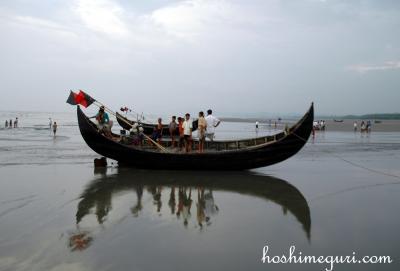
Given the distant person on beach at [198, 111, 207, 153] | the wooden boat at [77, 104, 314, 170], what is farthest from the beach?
the distant person on beach at [198, 111, 207, 153]

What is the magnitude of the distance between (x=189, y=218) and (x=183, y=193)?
225 cm

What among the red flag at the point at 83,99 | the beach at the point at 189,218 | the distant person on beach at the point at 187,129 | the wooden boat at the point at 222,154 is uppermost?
the red flag at the point at 83,99

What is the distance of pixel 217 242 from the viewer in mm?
5992

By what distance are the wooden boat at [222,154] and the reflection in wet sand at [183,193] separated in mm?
294

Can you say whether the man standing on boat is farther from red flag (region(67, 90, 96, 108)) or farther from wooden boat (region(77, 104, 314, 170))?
wooden boat (region(77, 104, 314, 170))

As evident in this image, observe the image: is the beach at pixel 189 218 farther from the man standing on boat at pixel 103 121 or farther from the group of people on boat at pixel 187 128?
the man standing on boat at pixel 103 121

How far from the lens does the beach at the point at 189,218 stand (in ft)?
17.8

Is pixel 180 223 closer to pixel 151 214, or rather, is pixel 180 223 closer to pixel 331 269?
pixel 151 214

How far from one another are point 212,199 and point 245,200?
758mm

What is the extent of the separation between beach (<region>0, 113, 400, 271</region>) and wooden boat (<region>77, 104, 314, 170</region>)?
0.39 meters

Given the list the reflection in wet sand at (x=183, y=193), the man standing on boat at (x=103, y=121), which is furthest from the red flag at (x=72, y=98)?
the reflection in wet sand at (x=183, y=193)

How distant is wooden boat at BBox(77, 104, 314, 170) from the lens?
1209cm

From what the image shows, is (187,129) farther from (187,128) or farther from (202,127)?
(202,127)

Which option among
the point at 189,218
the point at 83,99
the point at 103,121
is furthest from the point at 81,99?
the point at 189,218
